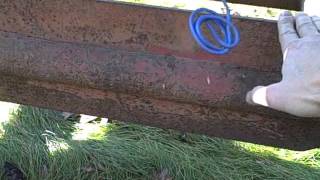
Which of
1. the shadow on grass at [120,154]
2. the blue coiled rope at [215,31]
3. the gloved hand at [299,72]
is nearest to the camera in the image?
the gloved hand at [299,72]

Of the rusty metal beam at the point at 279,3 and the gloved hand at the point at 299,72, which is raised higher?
the rusty metal beam at the point at 279,3

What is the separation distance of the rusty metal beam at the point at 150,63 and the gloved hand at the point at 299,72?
0.52 ft

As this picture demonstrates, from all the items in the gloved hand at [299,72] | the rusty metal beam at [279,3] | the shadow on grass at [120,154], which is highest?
the rusty metal beam at [279,3]

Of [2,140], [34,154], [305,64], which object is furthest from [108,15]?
[2,140]

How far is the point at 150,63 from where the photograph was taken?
219 cm

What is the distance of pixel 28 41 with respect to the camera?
224 cm

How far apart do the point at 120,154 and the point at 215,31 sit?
2035 mm

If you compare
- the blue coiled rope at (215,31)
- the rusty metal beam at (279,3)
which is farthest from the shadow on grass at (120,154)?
the blue coiled rope at (215,31)

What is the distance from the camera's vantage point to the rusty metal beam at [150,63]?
213cm

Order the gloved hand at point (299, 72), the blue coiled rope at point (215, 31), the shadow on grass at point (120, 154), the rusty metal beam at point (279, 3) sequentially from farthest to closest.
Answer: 1. the shadow on grass at point (120, 154)
2. the rusty metal beam at point (279, 3)
3. the blue coiled rope at point (215, 31)
4. the gloved hand at point (299, 72)

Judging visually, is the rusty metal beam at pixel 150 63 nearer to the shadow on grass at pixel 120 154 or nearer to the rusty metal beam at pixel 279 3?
the rusty metal beam at pixel 279 3

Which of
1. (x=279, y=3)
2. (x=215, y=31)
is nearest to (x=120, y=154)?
(x=279, y=3)

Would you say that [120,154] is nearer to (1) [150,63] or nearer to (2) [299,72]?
(1) [150,63]

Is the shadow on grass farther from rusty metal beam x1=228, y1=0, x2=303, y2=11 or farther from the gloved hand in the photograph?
the gloved hand
